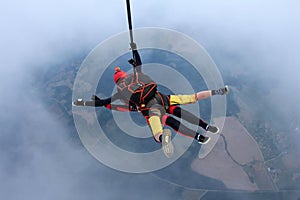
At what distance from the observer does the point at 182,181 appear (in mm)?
79125

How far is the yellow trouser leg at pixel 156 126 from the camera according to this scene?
898 cm

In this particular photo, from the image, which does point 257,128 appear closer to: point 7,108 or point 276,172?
point 276,172

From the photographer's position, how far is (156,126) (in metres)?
9.09

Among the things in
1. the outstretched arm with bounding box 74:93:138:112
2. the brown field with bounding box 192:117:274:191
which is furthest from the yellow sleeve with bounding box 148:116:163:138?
the brown field with bounding box 192:117:274:191

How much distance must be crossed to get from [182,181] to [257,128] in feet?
95.8

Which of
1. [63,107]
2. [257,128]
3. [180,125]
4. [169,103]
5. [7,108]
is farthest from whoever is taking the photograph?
[7,108]

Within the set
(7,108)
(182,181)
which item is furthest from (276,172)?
(7,108)

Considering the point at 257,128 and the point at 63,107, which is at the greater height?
the point at 63,107

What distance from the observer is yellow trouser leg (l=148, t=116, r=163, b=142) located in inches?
353

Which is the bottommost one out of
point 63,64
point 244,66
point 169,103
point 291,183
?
point 291,183

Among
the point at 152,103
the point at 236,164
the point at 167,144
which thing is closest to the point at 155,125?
the point at 152,103

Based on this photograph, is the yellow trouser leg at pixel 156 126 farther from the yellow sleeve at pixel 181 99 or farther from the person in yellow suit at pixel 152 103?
the yellow sleeve at pixel 181 99

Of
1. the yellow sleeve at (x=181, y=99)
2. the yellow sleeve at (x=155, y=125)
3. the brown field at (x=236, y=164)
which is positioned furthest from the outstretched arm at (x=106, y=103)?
the brown field at (x=236, y=164)

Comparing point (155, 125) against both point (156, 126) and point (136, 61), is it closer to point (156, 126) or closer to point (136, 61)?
point (156, 126)
